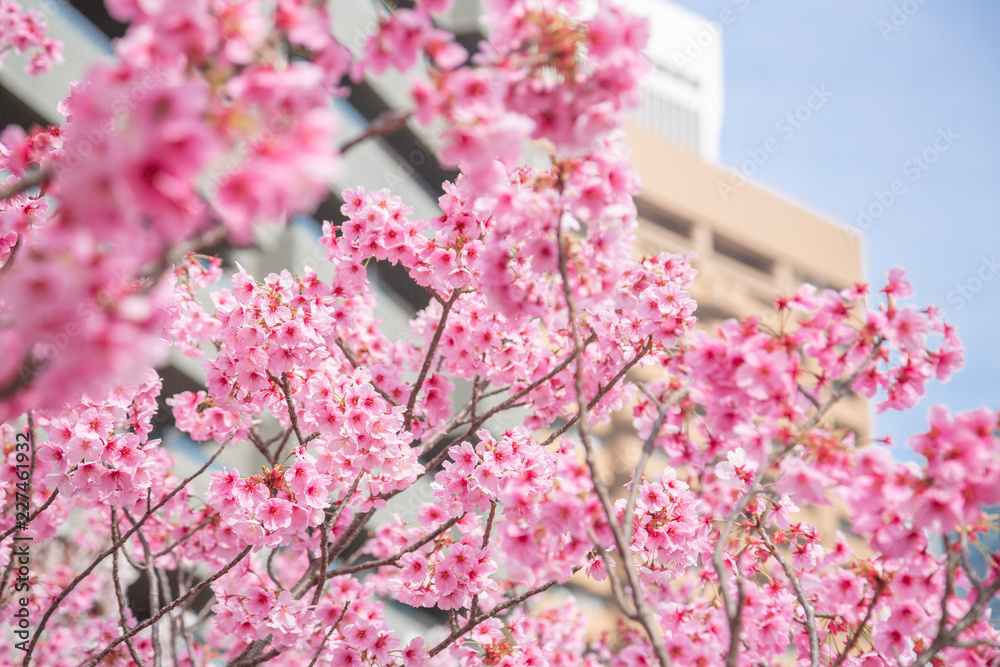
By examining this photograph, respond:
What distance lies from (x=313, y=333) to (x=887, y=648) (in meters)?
3.19

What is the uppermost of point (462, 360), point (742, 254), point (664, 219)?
point (742, 254)

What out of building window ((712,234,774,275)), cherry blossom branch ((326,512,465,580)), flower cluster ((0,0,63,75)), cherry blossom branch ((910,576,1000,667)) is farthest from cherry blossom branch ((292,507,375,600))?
building window ((712,234,774,275))

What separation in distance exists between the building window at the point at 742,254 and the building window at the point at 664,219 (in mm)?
1853

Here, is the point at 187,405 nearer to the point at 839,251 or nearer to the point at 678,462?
the point at 678,462

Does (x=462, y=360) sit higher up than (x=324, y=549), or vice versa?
(x=462, y=360)

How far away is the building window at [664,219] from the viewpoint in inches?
1272

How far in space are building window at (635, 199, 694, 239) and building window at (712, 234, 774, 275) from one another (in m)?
1.85

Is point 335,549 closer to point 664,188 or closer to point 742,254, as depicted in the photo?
point 664,188

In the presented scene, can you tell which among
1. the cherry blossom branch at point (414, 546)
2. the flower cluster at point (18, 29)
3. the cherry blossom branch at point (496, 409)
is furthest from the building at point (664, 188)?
the flower cluster at point (18, 29)

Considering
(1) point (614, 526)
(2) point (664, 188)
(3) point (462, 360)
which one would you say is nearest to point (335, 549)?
(3) point (462, 360)

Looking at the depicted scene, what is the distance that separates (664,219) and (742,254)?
5136mm

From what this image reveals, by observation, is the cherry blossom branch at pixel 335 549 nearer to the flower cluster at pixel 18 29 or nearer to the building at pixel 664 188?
the building at pixel 664 188

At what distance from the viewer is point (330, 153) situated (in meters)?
1.52

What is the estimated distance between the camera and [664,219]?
32.8 metres
